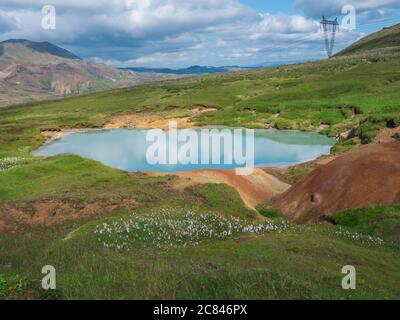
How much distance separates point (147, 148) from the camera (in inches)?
3834

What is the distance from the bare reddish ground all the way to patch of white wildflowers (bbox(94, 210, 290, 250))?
9.87 metres

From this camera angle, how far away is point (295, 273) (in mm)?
14875

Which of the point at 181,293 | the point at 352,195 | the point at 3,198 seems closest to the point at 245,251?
the point at 181,293

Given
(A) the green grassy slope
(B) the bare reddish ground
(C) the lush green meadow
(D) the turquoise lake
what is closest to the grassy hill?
(A) the green grassy slope

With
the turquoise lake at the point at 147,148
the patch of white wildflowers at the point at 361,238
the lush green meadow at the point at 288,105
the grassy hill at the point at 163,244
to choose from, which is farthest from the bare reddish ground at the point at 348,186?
the lush green meadow at the point at 288,105

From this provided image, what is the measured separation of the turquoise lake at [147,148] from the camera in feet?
252

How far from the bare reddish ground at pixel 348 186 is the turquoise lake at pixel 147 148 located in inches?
1203

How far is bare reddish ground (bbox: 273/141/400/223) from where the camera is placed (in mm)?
35156

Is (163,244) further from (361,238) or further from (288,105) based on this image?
(288,105)

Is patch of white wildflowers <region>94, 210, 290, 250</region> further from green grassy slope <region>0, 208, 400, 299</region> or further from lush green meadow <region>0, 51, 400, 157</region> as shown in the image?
lush green meadow <region>0, 51, 400, 157</region>

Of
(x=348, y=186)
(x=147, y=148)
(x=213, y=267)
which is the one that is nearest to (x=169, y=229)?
(x=213, y=267)

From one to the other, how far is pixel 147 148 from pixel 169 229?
74.2 metres
